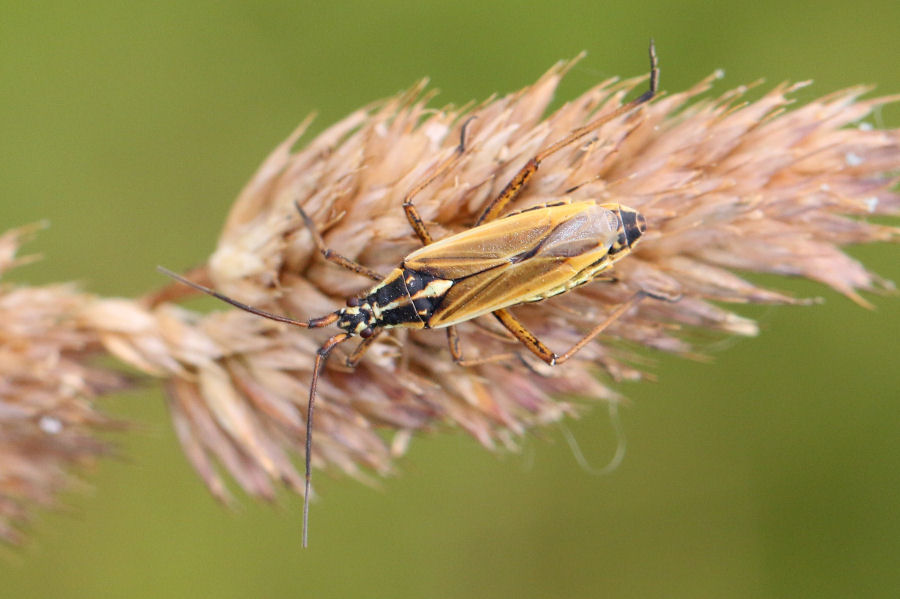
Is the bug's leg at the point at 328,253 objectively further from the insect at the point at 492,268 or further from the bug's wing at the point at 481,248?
the bug's wing at the point at 481,248

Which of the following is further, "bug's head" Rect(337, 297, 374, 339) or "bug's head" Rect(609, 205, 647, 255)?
"bug's head" Rect(337, 297, 374, 339)

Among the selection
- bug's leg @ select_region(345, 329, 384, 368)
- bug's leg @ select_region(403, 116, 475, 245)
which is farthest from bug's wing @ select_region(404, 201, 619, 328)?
bug's leg @ select_region(345, 329, 384, 368)

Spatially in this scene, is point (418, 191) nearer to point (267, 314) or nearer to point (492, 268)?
point (492, 268)

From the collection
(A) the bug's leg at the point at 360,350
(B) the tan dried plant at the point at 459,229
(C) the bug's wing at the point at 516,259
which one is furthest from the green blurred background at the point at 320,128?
(A) the bug's leg at the point at 360,350

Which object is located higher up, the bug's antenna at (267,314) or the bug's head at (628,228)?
the bug's antenna at (267,314)

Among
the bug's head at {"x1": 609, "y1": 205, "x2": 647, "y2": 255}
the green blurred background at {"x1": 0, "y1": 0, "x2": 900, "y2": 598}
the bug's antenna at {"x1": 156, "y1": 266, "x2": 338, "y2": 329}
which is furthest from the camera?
the green blurred background at {"x1": 0, "y1": 0, "x2": 900, "y2": 598}

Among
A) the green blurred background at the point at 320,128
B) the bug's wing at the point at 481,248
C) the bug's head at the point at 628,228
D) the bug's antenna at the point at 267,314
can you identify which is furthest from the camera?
the green blurred background at the point at 320,128

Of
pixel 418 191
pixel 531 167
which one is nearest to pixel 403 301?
pixel 418 191

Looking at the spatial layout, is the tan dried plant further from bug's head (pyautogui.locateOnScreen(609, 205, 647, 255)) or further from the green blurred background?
the green blurred background
